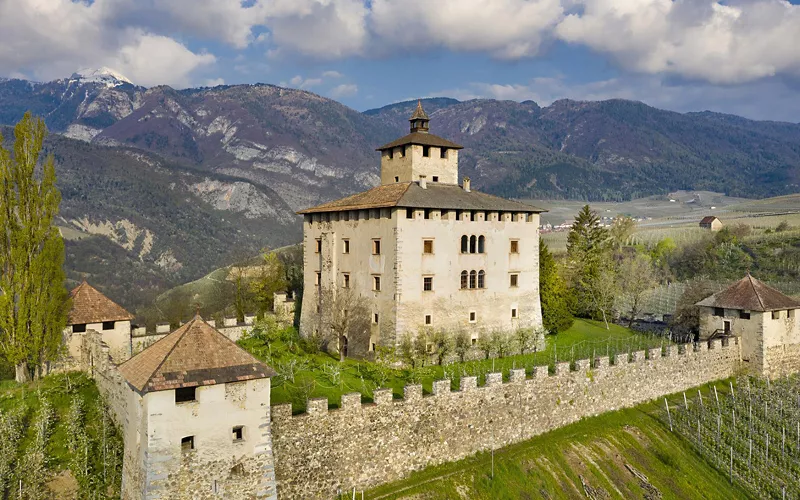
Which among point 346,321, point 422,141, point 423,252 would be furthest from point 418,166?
point 346,321

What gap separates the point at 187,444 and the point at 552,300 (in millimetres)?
31988

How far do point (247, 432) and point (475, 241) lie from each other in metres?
22.6

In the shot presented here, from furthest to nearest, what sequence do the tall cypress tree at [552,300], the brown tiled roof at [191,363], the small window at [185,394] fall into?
the tall cypress tree at [552,300]
the small window at [185,394]
the brown tiled roof at [191,363]

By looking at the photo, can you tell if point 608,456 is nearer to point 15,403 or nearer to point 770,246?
point 15,403

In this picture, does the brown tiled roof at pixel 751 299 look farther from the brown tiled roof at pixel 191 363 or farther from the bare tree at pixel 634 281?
the brown tiled roof at pixel 191 363

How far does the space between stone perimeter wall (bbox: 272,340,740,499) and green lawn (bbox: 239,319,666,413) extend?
2421mm

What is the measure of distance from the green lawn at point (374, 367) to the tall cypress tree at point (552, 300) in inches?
36.4

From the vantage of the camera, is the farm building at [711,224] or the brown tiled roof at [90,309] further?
the farm building at [711,224]

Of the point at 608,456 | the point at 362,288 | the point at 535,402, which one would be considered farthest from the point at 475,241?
the point at 608,456

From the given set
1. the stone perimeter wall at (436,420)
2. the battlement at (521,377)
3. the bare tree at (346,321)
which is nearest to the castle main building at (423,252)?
the bare tree at (346,321)

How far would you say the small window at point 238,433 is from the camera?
18969mm

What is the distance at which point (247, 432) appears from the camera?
1909 centimetres

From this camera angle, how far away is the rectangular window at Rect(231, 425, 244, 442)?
19.0 metres

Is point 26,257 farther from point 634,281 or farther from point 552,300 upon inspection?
point 634,281
